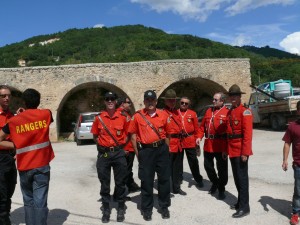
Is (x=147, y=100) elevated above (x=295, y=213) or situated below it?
above

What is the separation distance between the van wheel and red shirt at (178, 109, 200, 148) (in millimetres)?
8746

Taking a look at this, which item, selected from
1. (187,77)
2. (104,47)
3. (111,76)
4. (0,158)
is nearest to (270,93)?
(187,77)

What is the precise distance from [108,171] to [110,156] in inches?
8.6

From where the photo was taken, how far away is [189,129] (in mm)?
5844

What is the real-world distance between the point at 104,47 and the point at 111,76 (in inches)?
1299

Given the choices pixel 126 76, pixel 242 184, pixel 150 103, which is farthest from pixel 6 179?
pixel 126 76

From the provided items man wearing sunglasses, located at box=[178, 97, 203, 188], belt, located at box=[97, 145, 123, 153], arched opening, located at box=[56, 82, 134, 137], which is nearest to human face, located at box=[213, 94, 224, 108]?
man wearing sunglasses, located at box=[178, 97, 203, 188]

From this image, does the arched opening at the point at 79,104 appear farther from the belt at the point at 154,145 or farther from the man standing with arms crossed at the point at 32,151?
the man standing with arms crossed at the point at 32,151

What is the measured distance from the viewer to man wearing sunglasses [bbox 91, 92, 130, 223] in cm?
451

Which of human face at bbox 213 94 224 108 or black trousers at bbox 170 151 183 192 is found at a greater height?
human face at bbox 213 94 224 108

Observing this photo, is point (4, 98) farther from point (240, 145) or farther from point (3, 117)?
point (240, 145)

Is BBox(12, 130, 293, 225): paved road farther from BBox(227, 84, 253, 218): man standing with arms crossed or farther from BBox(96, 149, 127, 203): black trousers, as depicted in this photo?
BBox(96, 149, 127, 203): black trousers

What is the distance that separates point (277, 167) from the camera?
24.1 feet

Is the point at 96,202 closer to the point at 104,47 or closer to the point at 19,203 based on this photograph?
the point at 19,203
